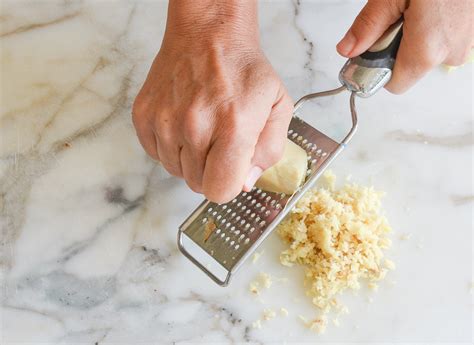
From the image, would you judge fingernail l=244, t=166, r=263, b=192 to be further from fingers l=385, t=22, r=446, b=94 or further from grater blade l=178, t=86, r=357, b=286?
fingers l=385, t=22, r=446, b=94

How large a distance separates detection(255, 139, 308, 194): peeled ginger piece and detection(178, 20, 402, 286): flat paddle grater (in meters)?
0.02

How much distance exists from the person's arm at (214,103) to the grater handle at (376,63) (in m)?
0.16

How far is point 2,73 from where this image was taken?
1.33 m

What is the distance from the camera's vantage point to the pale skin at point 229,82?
2.92 feet

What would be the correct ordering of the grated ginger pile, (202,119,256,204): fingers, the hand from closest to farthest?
(202,119,256,204): fingers → the hand → the grated ginger pile

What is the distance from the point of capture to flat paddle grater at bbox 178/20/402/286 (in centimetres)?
104

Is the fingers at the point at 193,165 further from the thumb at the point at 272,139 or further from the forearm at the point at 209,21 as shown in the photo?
the forearm at the point at 209,21

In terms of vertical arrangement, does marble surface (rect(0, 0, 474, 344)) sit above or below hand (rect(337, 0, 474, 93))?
below

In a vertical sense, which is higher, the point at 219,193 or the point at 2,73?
the point at 219,193

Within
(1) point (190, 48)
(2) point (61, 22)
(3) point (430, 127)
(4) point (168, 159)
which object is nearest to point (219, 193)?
(4) point (168, 159)

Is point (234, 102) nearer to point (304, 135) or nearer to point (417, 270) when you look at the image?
point (304, 135)

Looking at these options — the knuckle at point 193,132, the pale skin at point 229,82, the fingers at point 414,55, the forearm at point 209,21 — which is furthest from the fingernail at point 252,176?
the fingers at point 414,55

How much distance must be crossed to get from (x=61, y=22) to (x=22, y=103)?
0.74 feet

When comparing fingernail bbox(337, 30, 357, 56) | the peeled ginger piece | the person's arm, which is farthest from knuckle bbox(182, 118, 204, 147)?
fingernail bbox(337, 30, 357, 56)
